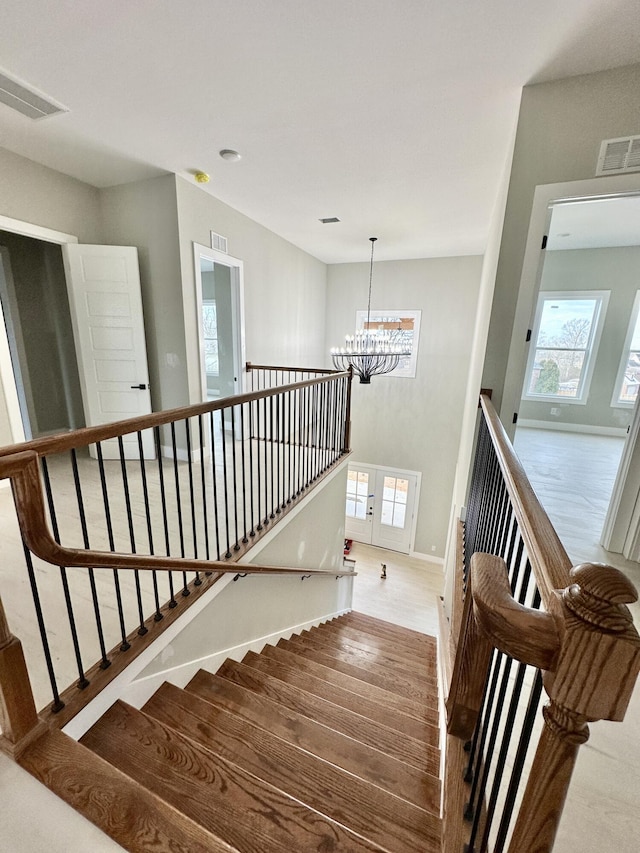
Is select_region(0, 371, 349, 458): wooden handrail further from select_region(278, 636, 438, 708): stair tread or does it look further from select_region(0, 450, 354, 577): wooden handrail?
select_region(278, 636, 438, 708): stair tread

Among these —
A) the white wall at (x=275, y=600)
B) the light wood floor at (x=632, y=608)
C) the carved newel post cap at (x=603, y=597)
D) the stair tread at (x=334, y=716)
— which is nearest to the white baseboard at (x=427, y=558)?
the white wall at (x=275, y=600)

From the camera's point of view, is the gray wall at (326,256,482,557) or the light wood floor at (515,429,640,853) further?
the gray wall at (326,256,482,557)

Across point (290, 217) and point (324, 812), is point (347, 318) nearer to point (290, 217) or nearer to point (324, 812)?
point (290, 217)

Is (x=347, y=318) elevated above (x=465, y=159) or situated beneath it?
situated beneath

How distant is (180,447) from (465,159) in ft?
12.1

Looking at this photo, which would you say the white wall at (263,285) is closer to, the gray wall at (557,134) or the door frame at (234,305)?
the door frame at (234,305)

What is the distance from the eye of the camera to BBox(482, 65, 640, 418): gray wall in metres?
1.87

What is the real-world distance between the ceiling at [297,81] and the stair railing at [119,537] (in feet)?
5.86

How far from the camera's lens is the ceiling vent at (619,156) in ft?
6.19

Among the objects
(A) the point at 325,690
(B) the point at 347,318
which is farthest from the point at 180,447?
(B) the point at 347,318

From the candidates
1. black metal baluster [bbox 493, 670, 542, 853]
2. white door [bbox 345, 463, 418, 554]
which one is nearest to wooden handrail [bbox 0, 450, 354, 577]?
black metal baluster [bbox 493, 670, 542, 853]

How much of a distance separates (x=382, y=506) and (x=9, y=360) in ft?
20.1

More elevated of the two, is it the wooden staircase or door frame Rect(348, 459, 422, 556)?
the wooden staircase

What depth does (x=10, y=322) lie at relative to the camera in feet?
11.4
